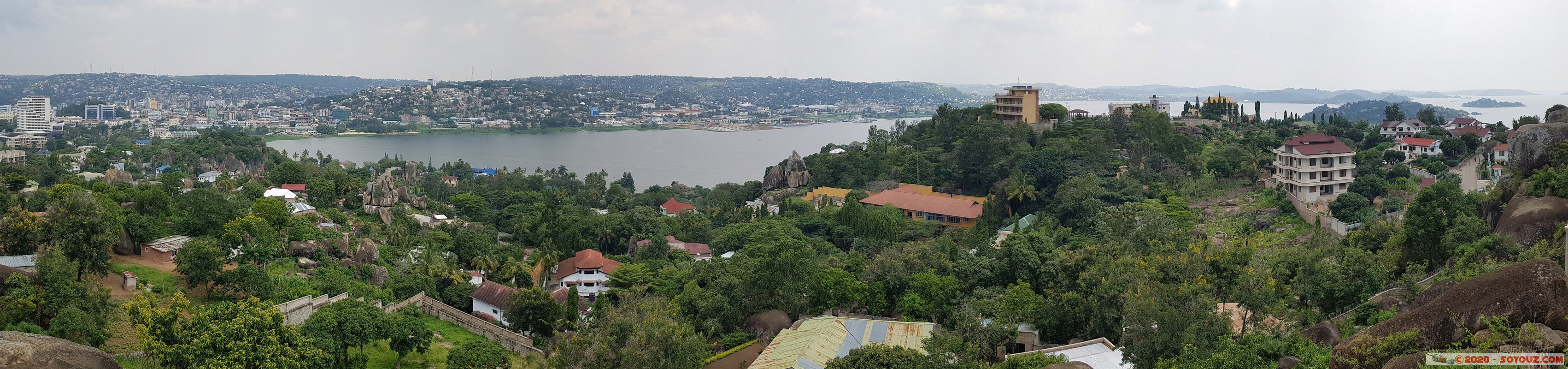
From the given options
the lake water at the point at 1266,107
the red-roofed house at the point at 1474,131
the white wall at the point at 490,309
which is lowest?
the white wall at the point at 490,309

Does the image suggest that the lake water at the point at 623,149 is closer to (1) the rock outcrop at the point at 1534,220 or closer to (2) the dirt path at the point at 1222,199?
(2) the dirt path at the point at 1222,199

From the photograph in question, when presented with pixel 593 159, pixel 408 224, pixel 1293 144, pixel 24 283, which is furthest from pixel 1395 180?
pixel 593 159

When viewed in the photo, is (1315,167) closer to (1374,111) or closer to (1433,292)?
(1433,292)

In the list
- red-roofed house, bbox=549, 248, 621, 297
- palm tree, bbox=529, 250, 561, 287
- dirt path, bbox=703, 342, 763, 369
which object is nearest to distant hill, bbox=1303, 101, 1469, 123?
red-roofed house, bbox=549, 248, 621, 297

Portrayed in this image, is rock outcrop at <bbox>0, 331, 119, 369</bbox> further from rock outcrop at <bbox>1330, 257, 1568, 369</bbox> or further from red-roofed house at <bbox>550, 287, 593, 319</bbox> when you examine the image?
rock outcrop at <bbox>1330, 257, 1568, 369</bbox>

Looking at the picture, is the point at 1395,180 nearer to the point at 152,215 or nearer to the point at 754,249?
the point at 754,249

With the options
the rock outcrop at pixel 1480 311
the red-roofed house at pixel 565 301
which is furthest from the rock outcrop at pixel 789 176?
the rock outcrop at pixel 1480 311
